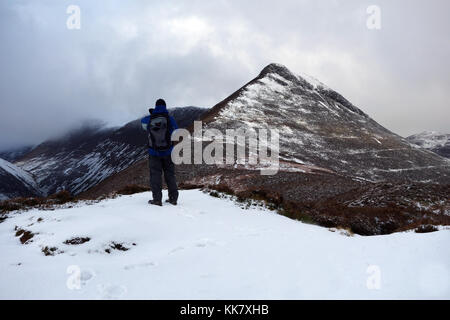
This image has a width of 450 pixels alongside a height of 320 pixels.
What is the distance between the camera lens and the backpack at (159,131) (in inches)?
363

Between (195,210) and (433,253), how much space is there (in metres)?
5.99

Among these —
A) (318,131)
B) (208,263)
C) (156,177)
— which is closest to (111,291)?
(208,263)

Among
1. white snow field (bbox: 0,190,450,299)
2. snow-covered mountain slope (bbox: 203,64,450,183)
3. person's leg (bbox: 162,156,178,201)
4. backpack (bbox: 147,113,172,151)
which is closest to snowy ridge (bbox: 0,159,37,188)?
snow-covered mountain slope (bbox: 203,64,450,183)

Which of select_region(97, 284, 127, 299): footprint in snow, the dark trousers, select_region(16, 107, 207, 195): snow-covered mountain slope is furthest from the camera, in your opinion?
select_region(16, 107, 207, 195): snow-covered mountain slope

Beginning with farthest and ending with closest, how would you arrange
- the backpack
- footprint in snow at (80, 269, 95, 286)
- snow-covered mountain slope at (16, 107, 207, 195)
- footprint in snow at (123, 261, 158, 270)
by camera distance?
snow-covered mountain slope at (16, 107, 207, 195) → the backpack → footprint in snow at (123, 261, 158, 270) → footprint in snow at (80, 269, 95, 286)

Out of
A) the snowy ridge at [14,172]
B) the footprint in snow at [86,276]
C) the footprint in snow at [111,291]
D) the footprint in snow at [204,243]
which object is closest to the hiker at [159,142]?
the footprint in snow at [204,243]

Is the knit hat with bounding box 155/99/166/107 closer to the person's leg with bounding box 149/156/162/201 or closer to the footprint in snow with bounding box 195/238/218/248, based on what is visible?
the person's leg with bounding box 149/156/162/201

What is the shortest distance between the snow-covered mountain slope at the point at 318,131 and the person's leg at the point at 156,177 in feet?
100

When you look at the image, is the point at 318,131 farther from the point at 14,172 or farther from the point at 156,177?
the point at 14,172

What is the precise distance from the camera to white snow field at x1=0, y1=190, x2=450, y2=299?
3736mm

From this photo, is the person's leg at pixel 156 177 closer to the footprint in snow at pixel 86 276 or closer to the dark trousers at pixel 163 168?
the dark trousers at pixel 163 168

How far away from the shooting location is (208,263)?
4734mm

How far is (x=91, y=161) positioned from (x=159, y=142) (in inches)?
6277

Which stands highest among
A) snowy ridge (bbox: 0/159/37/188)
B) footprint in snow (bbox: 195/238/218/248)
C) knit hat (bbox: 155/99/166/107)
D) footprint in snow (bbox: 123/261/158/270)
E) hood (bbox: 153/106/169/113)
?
knit hat (bbox: 155/99/166/107)
